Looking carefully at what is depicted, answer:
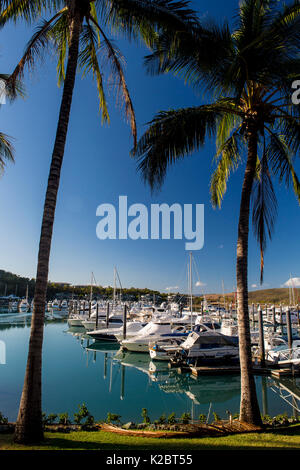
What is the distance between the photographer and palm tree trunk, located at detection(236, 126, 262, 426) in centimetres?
775

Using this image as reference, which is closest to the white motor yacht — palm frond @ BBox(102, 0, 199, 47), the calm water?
the calm water

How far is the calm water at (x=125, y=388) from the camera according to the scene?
46.4 ft

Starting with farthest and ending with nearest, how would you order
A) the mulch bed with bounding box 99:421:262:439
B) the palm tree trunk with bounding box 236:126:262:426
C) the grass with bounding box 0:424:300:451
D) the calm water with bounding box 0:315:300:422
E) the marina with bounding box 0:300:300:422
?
the marina with bounding box 0:300:300:422, the calm water with bounding box 0:315:300:422, the palm tree trunk with bounding box 236:126:262:426, the mulch bed with bounding box 99:421:262:439, the grass with bounding box 0:424:300:451

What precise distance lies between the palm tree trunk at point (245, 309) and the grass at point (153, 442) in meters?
0.65

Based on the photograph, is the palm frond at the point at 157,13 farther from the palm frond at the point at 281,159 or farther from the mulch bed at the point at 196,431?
the mulch bed at the point at 196,431

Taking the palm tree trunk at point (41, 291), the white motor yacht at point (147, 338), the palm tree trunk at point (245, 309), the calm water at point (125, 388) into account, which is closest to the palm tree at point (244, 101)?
the palm tree trunk at point (245, 309)

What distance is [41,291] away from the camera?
657 centimetres

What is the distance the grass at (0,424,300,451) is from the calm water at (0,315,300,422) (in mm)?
6101

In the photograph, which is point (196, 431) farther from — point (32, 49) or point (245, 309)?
point (32, 49)

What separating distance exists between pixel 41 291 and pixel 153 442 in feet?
13.9

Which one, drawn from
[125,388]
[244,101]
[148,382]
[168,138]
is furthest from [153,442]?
[148,382]

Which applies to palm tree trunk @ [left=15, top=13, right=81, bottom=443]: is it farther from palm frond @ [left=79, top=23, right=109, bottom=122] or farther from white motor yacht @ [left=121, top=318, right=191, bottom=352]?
white motor yacht @ [left=121, top=318, right=191, bottom=352]

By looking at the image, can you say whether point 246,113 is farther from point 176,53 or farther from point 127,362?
point 127,362
